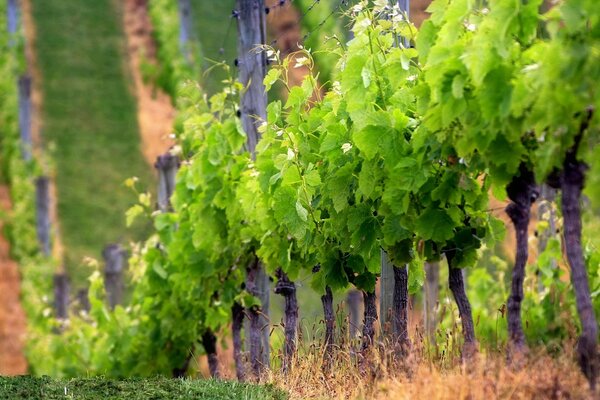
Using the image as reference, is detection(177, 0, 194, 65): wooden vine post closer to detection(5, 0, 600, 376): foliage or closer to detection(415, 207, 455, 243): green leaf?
detection(5, 0, 600, 376): foliage

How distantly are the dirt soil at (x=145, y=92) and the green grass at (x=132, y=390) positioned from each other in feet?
61.1

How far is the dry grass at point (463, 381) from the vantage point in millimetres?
4898

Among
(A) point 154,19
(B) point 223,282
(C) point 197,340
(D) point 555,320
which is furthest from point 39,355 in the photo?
(A) point 154,19

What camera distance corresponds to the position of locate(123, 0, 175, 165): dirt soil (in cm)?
2711

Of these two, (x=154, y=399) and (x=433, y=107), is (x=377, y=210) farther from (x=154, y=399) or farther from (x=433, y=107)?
(x=154, y=399)

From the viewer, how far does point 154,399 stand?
617 cm

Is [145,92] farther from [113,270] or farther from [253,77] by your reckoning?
[253,77]

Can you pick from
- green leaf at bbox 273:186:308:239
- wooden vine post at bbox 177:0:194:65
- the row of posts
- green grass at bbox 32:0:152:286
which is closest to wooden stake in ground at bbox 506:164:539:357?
the row of posts

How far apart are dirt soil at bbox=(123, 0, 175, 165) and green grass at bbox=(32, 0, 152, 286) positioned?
10.5 inches

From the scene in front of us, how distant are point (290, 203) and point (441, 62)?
2226mm

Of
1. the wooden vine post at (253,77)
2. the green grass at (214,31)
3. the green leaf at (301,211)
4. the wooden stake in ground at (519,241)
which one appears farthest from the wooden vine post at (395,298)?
the green grass at (214,31)

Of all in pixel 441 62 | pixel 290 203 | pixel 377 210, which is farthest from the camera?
pixel 290 203

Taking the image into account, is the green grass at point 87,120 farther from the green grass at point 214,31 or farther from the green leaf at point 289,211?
the green leaf at point 289,211

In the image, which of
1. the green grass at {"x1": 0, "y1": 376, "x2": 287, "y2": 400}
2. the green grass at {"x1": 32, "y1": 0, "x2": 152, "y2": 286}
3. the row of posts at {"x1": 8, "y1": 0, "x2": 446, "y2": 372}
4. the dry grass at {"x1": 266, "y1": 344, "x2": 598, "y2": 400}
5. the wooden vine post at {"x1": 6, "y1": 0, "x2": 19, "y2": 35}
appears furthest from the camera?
the wooden vine post at {"x1": 6, "y1": 0, "x2": 19, "y2": 35}
